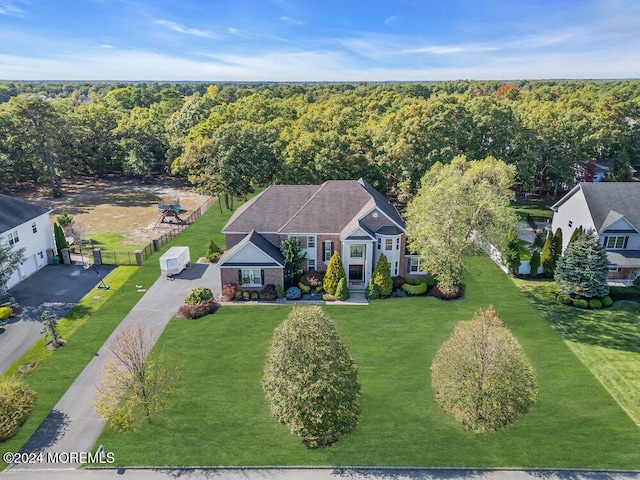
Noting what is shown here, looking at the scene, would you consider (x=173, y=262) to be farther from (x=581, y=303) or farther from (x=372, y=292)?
(x=581, y=303)

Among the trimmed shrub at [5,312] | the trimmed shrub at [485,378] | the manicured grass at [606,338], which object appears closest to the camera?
the trimmed shrub at [485,378]

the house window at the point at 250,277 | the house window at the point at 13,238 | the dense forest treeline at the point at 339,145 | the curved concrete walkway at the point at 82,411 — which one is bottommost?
the curved concrete walkway at the point at 82,411

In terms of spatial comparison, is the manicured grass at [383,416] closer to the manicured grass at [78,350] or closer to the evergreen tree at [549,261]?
the manicured grass at [78,350]

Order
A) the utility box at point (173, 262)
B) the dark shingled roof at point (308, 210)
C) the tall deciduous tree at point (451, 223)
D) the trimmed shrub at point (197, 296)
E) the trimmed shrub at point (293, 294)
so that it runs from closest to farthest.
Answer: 1. the tall deciduous tree at point (451, 223)
2. the trimmed shrub at point (197, 296)
3. the trimmed shrub at point (293, 294)
4. the dark shingled roof at point (308, 210)
5. the utility box at point (173, 262)

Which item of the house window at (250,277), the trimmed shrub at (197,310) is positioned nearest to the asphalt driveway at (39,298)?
the trimmed shrub at (197,310)

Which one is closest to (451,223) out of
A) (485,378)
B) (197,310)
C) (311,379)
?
(485,378)

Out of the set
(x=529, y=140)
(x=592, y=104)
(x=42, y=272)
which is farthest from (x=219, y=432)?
(x=592, y=104)

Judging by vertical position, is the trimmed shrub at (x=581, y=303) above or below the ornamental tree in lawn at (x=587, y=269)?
below
